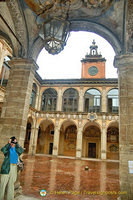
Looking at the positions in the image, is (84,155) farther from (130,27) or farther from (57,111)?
(130,27)

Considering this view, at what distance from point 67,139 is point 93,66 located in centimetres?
1310

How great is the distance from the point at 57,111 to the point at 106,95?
7432mm

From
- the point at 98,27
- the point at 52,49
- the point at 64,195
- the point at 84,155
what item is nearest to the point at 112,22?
the point at 98,27

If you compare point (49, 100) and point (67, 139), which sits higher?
point (49, 100)

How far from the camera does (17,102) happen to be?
515 centimetres

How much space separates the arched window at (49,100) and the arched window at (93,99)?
4.83 metres

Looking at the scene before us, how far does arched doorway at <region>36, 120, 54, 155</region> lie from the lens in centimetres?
2411

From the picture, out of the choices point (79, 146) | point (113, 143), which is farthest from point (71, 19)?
point (113, 143)

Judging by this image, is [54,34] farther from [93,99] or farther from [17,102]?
[93,99]

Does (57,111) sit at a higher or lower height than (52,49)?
higher

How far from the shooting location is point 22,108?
199 inches

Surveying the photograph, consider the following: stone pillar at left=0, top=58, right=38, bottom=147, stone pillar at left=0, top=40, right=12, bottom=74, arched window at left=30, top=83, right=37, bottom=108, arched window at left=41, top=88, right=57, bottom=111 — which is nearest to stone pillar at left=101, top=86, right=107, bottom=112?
arched window at left=41, top=88, right=57, bottom=111

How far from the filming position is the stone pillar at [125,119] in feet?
13.7

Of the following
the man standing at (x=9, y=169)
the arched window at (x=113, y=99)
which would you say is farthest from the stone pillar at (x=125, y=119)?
the arched window at (x=113, y=99)
